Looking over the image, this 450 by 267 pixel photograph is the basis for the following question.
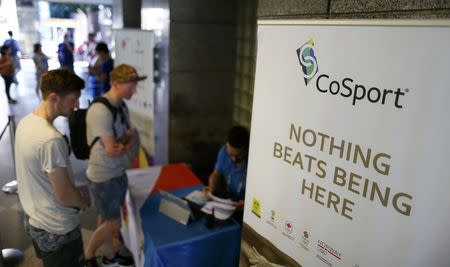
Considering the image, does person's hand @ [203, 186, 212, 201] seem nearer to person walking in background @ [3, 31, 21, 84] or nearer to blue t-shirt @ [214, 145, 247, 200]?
blue t-shirt @ [214, 145, 247, 200]

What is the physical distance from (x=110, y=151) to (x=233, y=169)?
0.88 m

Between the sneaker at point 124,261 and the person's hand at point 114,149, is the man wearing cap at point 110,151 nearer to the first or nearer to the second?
the person's hand at point 114,149

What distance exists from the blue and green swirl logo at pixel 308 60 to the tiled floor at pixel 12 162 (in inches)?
51.1

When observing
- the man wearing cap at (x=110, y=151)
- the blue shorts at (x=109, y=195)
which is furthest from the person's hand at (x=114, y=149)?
the blue shorts at (x=109, y=195)

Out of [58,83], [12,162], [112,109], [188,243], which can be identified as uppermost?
[58,83]

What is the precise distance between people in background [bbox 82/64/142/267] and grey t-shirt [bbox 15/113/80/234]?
1.63ft

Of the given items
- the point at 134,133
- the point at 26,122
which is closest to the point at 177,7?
the point at 134,133

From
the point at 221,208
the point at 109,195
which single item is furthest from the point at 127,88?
the point at 221,208

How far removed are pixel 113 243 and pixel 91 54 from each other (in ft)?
4.96

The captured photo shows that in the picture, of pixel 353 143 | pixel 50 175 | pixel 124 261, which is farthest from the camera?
pixel 124 261

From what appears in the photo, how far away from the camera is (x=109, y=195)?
241 centimetres

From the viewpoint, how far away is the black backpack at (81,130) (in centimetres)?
224

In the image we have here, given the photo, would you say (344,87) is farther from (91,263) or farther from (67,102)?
(91,263)

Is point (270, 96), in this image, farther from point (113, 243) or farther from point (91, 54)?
point (113, 243)
